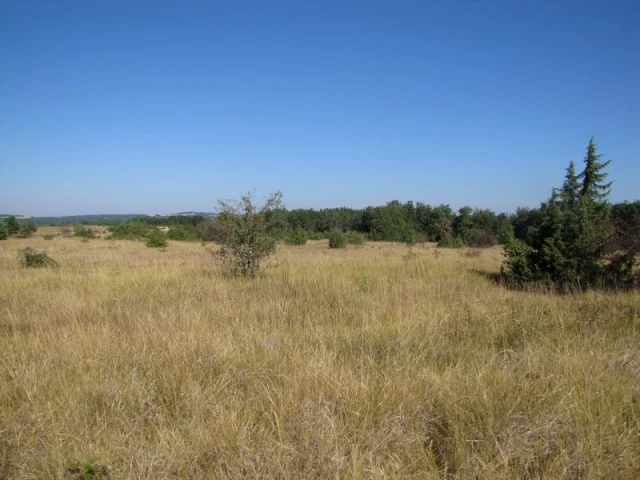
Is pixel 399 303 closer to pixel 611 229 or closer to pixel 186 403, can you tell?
pixel 186 403

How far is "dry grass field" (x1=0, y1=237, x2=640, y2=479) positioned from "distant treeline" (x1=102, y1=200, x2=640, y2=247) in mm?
30969

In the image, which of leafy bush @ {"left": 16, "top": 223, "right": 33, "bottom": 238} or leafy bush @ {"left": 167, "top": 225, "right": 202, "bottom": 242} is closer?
leafy bush @ {"left": 16, "top": 223, "right": 33, "bottom": 238}

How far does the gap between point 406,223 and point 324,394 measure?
2683 inches

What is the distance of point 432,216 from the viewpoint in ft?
263

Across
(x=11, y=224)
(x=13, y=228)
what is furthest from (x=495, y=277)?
(x=11, y=224)

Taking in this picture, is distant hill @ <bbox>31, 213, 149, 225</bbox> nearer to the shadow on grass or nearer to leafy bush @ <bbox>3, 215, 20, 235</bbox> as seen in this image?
leafy bush @ <bbox>3, 215, 20, 235</bbox>

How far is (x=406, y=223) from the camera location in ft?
225

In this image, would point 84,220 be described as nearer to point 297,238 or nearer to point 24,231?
point 24,231

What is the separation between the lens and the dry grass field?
1.92 m

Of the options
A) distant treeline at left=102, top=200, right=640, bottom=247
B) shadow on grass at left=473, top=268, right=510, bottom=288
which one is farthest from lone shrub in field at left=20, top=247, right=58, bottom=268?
distant treeline at left=102, top=200, right=640, bottom=247

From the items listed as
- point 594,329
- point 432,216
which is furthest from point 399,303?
point 432,216

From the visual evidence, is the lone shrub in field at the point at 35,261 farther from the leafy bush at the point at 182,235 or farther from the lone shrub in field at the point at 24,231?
the lone shrub in field at the point at 24,231

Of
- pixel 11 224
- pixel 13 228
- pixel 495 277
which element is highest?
pixel 11 224

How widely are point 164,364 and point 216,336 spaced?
707mm
